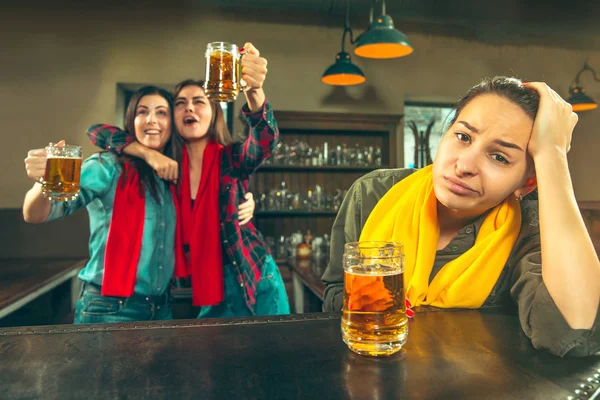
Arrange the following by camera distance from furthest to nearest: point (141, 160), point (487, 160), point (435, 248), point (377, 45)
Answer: point (377, 45), point (141, 160), point (435, 248), point (487, 160)

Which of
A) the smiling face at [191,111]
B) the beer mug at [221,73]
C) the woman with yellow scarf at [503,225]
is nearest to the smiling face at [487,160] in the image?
the woman with yellow scarf at [503,225]

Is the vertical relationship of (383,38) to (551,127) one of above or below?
above

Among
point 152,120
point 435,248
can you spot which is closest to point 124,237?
point 152,120

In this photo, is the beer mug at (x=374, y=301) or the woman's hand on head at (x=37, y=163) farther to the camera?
the woman's hand on head at (x=37, y=163)

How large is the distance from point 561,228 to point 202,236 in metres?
1.36

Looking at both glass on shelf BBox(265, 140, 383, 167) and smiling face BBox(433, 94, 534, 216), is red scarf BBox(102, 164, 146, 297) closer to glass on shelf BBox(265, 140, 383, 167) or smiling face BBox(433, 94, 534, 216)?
smiling face BBox(433, 94, 534, 216)

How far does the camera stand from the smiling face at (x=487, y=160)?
1.04 metres

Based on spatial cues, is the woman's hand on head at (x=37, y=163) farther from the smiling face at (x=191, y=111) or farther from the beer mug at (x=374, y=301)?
the beer mug at (x=374, y=301)

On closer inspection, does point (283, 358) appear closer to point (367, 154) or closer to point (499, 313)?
point (499, 313)

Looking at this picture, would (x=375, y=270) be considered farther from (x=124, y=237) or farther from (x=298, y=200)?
(x=298, y=200)

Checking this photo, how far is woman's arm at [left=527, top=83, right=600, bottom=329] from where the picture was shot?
2.89 feet

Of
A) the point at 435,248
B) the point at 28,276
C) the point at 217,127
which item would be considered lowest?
the point at 28,276

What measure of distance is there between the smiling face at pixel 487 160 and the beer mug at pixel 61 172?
109cm

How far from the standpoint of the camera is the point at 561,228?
0.93 m
